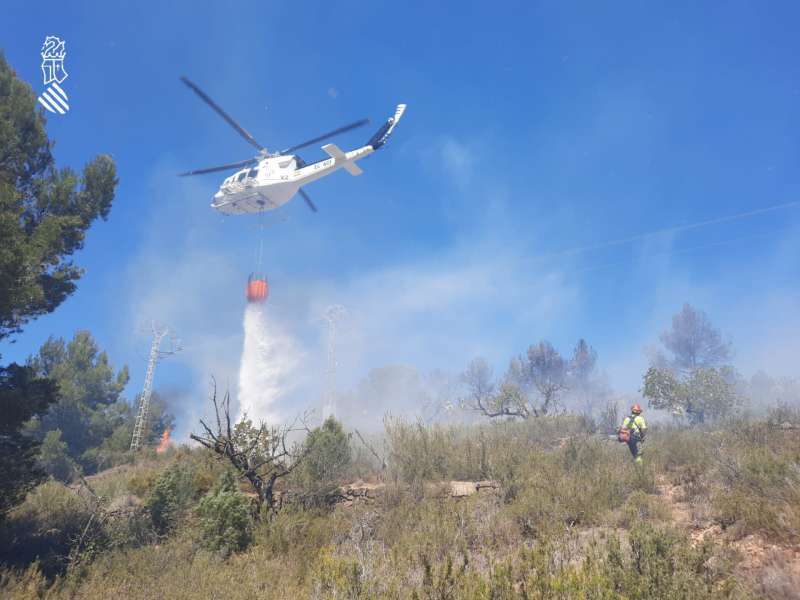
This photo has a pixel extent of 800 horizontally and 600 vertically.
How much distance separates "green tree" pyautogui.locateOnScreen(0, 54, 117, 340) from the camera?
10430 millimetres

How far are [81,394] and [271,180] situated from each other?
23129 mm

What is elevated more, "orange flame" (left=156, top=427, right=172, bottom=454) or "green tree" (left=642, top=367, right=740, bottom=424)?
"green tree" (left=642, top=367, right=740, bottom=424)

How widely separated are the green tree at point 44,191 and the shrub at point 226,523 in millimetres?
6458

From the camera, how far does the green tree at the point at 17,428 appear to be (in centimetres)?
847

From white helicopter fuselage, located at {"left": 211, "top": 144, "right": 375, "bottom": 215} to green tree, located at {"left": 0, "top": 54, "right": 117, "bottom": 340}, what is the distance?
23.3 m

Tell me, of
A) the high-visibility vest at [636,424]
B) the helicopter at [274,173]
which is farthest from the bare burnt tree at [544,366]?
the high-visibility vest at [636,424]

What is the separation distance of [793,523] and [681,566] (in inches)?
84.9

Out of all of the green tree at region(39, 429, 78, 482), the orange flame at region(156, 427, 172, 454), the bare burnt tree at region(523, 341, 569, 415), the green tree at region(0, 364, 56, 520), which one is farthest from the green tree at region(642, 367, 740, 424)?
the green tree at region(39, 429, 78, 482)

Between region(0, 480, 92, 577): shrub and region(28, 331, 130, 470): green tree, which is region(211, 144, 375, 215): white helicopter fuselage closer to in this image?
region(28, 331, 130, 470): green tree

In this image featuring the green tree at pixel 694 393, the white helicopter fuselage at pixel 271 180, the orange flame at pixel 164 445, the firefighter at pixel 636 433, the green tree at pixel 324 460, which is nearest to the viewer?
the green tree at pixel 324 460

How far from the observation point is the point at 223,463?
1082cm

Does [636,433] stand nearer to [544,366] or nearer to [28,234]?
[28,234]

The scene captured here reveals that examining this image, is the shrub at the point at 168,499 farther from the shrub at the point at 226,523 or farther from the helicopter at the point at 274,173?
the helicopter at the point at 274,173

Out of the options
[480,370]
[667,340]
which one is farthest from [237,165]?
[667,340]
